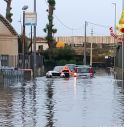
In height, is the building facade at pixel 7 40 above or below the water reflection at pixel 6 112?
above

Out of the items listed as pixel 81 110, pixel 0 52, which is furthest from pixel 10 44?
pixel 81 110

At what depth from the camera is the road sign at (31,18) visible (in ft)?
190

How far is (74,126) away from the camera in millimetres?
13836

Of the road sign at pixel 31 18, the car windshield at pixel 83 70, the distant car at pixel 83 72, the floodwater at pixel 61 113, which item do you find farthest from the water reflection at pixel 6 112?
the road sign at pixel 31 18

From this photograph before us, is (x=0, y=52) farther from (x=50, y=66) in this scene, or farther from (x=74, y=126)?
(x=74, y=126)

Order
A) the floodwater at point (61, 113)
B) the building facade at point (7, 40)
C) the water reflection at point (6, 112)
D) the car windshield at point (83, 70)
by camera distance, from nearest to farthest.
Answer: the floodwater at point (61, 113) < the water reflection at point (6, 112) < the car windshield at point (83, 70) < the building facade at point (7, 40)

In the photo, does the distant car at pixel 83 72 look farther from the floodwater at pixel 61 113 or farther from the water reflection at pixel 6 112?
the water reflection at pixel 6 112

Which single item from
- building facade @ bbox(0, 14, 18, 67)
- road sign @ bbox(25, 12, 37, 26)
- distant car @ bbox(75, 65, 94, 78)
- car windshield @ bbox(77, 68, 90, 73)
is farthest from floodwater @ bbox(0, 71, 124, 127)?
building facade @ bbox(0, 14, 18, 67)

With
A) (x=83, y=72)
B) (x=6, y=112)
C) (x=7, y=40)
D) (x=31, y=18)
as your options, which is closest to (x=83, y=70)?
(x=83, y=72)

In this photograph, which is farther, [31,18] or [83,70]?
[31,18]

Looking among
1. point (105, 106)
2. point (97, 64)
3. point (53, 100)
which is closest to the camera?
point (105, 106)

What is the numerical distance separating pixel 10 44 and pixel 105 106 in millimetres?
42312

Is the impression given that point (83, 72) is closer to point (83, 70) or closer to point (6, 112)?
point (83, 70)

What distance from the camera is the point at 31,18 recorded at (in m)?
58.1
